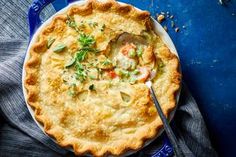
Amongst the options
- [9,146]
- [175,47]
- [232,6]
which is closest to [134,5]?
[175,47]

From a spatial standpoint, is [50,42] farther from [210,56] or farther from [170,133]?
[210,56]

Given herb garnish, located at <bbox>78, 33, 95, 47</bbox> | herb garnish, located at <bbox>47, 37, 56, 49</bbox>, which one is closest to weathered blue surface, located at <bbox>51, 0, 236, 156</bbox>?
herb garnish, located at <bbox>78, 33, 95, 47</bbox>

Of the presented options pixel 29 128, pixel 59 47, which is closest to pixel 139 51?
pixel 59 47

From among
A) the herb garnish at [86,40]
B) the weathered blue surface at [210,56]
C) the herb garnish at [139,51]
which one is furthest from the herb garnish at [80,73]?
the weathered blue surface at [210,56]

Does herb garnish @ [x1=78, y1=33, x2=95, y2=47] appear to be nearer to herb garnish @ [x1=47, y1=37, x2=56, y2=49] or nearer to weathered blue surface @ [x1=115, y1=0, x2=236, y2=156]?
herb garnish @ [x1=47, y1=37, x2=56, y2=49]

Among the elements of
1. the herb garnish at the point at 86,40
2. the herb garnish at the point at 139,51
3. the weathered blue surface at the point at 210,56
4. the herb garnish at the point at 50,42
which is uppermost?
the herb garnish at the point at 50,42

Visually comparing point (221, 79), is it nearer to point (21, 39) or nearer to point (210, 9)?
point (210, 9)

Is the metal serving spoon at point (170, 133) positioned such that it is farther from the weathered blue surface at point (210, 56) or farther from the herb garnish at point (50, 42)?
the herb garnish at point (50, 42)
